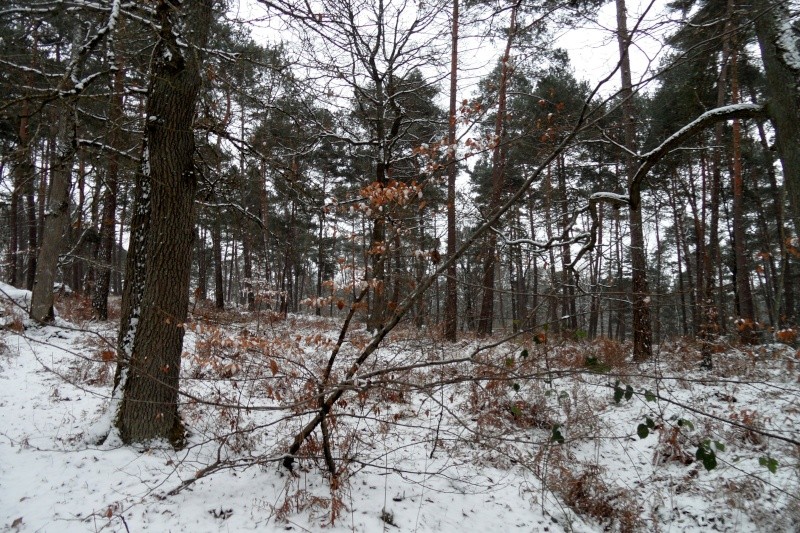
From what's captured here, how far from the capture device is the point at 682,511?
13.8ft

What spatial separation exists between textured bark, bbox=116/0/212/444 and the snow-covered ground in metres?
0.29

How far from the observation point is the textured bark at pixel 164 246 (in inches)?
154

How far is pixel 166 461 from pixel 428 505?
253 centimetres

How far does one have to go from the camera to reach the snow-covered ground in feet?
10.1

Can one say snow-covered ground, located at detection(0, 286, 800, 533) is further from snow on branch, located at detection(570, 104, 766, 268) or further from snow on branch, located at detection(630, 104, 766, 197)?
snow on branch, located at detection(630, 104, 766, 197)

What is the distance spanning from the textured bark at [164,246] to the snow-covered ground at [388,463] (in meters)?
0.29

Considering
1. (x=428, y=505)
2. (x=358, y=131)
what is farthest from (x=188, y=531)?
(x=358, y=131)

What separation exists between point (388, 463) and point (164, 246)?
3.36 meters

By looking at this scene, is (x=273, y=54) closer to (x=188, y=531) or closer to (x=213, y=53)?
(x=213, y=53)

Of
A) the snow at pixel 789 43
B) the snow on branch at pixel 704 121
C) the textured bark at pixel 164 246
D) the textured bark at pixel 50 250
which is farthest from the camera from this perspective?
the textured bark at pixel 50 250

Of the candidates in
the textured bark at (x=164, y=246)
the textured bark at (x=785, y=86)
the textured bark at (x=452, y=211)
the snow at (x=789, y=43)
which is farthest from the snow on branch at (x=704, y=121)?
the textured bark at (x=164, y=246)

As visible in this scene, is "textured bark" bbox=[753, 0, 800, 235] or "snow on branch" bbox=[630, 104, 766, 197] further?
"snow on branch" bbox=[630, 104, 766, 197]

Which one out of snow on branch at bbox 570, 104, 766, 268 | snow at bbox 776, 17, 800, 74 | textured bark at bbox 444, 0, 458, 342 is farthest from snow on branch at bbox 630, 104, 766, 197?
textured bark at bbox 444, 0, 458, 342

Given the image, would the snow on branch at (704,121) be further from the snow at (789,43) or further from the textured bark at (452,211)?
the textured bark at (452,211)
